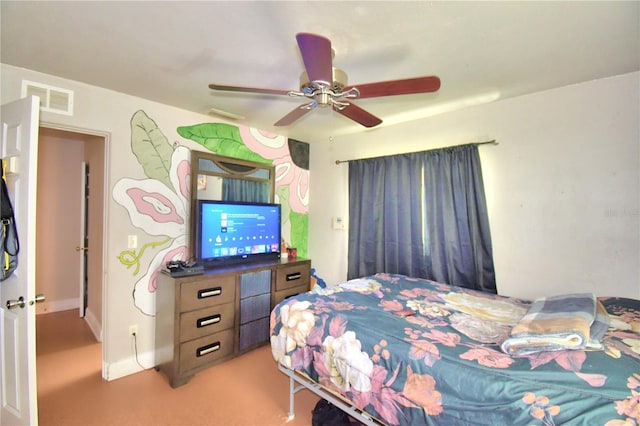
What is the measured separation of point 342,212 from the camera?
3.69 metres

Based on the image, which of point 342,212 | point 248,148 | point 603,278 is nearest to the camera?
point 603,278

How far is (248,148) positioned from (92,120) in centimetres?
147

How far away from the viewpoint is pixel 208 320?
8.39 feet

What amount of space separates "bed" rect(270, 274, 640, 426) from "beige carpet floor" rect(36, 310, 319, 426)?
0.31m

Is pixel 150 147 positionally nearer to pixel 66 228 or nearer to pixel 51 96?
pixel 51 96

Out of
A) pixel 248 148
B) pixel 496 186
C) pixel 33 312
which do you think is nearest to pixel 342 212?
pixel 248 148

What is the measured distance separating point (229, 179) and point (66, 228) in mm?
2729

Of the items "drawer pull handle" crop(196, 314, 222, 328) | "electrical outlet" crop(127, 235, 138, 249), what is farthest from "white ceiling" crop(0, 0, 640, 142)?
"drawer pull handle" crop(196, 314, 222, 328)

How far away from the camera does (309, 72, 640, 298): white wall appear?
6.64 feet

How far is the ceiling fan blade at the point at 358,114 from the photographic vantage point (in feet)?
6.05

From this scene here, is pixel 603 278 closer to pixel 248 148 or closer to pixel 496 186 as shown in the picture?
pixel 496 186

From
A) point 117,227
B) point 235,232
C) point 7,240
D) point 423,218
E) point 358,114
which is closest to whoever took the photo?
point 7,240

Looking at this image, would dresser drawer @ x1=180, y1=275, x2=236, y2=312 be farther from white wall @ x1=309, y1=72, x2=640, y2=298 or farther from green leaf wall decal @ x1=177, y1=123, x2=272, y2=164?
white wall @ x1=309, y1=72, x2=640, y2=298

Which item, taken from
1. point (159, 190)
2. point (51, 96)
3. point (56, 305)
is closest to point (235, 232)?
point (159, 190)
